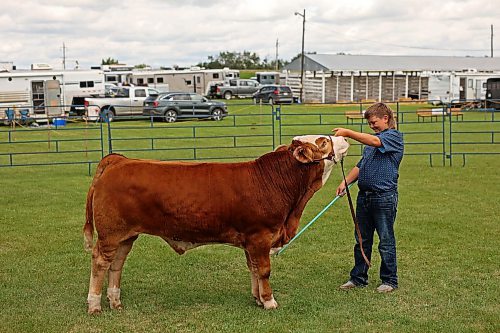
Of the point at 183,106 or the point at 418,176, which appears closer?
the point at 418,176

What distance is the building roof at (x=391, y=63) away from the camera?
58.0 m

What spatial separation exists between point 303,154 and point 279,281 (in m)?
1.71

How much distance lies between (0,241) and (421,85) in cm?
5082

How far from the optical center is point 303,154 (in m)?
6.32

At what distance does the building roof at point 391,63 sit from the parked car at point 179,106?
934 inches

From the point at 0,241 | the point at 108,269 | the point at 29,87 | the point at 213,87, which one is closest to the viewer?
the point at 108,269

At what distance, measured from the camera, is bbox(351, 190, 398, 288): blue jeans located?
6.74 metres

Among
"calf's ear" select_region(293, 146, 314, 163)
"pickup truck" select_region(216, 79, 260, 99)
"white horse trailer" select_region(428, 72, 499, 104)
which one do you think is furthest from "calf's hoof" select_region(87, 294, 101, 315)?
"pickup truck" select_region(216, 79, 260, 99)

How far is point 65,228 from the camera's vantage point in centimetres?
1023

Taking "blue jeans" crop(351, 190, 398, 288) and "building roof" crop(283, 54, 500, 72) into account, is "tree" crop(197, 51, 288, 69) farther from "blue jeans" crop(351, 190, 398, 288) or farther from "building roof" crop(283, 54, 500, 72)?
"blue jeans" crop(351, 190, 398, 288)

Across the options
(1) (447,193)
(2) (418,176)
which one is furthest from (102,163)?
(2) (418,176)

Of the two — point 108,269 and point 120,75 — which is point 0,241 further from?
point 120,75

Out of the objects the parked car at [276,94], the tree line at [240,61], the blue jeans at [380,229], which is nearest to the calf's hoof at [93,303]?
the blue jeans at [380,229]

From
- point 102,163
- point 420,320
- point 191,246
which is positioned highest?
point 102,163
